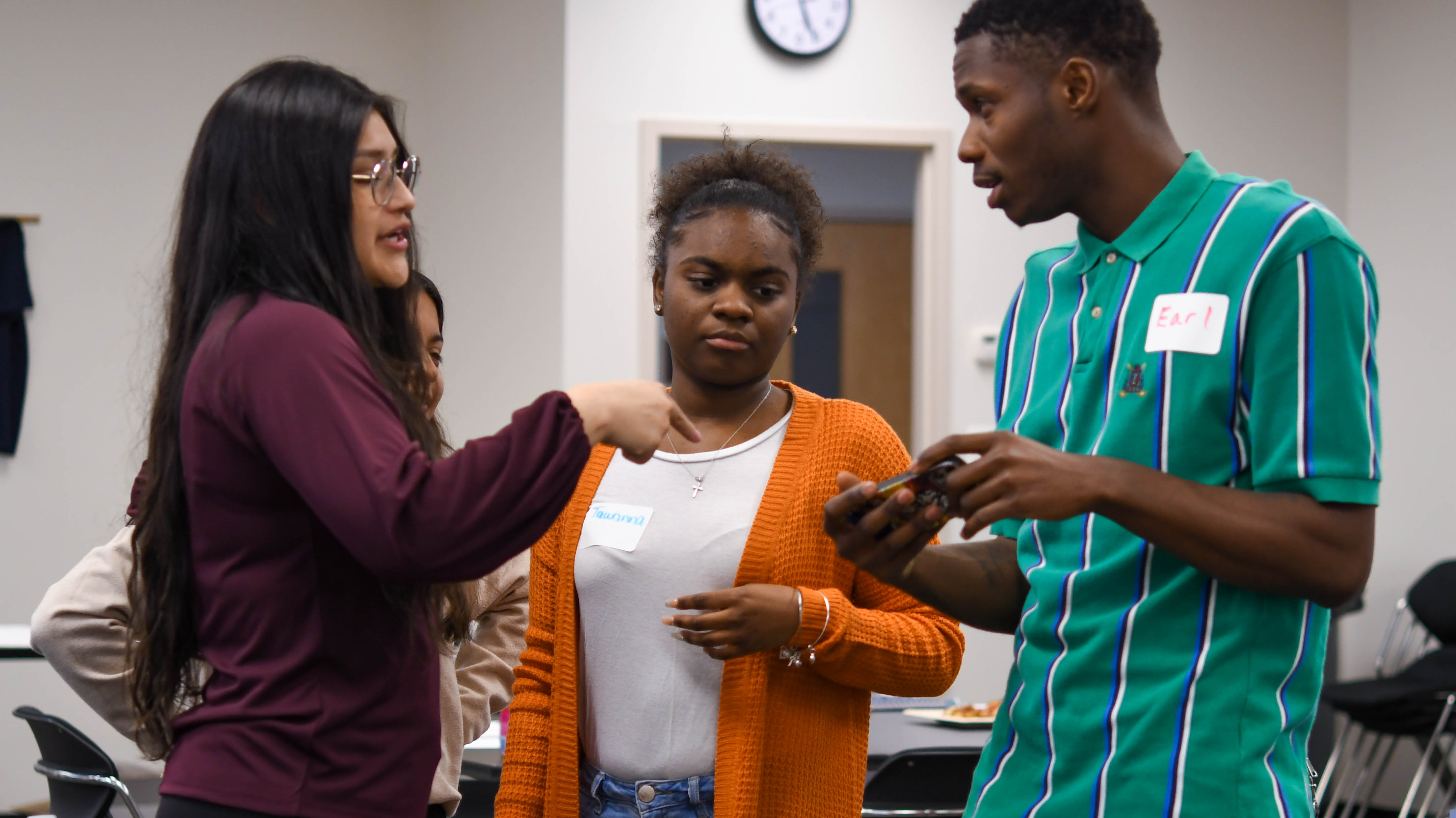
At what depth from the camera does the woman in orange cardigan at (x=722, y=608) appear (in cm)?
164

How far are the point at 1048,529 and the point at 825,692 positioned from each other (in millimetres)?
536

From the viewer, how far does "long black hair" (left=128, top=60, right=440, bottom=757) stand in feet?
4.08

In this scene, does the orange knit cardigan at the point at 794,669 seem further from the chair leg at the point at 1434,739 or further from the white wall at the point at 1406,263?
the white wall at the point at 1406,263

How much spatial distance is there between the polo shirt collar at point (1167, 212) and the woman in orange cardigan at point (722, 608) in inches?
23.9

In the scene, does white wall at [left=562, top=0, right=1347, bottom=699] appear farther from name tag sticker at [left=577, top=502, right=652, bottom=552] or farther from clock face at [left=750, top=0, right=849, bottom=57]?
name tag sticker at [left=577, top=502, right=652, bottom=552]

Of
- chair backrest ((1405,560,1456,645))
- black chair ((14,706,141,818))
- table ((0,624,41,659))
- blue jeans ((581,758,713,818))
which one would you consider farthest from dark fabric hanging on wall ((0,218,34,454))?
chair backrest ((1405,560,1456,645))

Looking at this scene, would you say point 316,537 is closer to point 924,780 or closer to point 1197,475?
point 1197,475

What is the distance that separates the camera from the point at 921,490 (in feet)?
4.03

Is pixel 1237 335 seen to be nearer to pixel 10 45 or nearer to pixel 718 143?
pixel 718 143

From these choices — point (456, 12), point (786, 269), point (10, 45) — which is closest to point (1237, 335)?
point (786, 269)

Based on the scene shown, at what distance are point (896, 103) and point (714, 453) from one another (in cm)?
359

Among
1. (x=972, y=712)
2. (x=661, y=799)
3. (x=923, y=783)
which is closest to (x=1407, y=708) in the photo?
(x=972, y=712)

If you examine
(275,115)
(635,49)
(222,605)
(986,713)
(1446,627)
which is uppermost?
(635,49)

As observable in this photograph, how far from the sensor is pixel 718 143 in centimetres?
488
